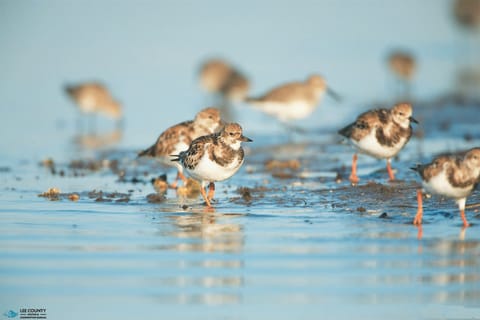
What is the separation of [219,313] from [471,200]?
443 cm

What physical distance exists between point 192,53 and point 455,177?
20.9 metres

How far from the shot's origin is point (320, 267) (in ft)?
22.8

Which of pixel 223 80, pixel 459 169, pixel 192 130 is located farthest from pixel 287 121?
pixel 459 169

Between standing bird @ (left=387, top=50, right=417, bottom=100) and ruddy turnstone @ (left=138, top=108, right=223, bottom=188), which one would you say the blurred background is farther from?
ruddy turnstone @ (left=138, top=108, right=223, bottom=188)

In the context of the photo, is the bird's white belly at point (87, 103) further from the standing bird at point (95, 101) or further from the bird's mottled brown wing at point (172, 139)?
the bird's mottled brown wing at point (172, 139)

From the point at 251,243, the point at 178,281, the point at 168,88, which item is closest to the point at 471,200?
the point at 251,243

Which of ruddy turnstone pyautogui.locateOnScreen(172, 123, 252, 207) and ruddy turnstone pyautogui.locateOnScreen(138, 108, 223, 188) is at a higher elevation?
ruddy turnstone pyautogui.locateOnScreen(138, 108, 223, 188)

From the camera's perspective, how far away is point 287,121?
1791 cm

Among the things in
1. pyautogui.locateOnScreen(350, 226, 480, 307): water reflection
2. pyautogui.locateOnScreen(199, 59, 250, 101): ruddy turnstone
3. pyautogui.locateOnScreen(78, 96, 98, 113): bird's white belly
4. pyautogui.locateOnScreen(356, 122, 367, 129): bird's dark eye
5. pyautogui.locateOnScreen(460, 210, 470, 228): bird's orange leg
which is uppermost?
pyautogui.locateOnScreen(199, 59, 250, 101): ruddy turnstone

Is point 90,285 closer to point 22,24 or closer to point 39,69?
point 39,69

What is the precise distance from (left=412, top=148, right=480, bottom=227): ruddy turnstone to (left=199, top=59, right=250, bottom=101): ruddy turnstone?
14834mm

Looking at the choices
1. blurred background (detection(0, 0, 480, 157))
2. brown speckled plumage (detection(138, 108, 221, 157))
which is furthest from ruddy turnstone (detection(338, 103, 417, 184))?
blurred background (detection(0, 0, 480, 157))

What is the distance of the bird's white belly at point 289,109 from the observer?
17750 mm

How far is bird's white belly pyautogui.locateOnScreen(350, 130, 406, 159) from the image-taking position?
1100 cm
